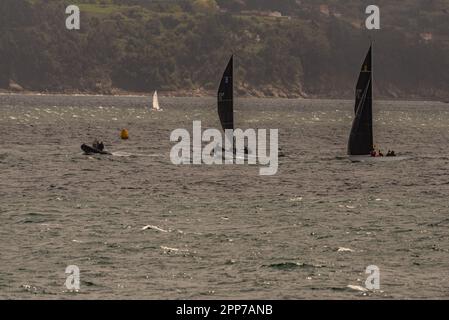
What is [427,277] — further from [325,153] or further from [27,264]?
[325,153]

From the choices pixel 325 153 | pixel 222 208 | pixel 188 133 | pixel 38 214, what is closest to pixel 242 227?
pixel 222 208

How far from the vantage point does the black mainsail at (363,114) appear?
89.1 meters

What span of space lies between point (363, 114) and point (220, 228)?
127ft

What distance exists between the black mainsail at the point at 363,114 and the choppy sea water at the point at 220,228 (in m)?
1.68

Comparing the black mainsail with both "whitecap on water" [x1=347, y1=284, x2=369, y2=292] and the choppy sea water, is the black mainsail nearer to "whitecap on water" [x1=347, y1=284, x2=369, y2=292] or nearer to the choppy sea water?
the choppy sea water

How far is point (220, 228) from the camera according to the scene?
55.0 m

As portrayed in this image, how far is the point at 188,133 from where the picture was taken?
152 meters

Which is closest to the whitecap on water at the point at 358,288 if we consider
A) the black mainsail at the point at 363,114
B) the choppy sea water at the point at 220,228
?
the choppy sea water at the point at 220,228

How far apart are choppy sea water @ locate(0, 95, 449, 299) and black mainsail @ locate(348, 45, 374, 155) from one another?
1.68 meters

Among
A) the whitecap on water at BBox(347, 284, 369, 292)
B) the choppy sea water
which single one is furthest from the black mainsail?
the whitecap on water at BBox(347, 284, 369, 292)

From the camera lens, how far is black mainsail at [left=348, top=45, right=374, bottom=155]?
3506 inches

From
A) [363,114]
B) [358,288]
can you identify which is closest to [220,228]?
[358,288]

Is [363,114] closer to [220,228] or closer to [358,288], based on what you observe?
[220,228]

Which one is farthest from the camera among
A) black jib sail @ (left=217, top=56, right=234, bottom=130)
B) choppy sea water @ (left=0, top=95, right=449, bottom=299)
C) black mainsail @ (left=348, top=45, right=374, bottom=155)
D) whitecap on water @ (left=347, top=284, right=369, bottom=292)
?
black jib sail @ (left=217, top=56, right=234, bottom=130)
